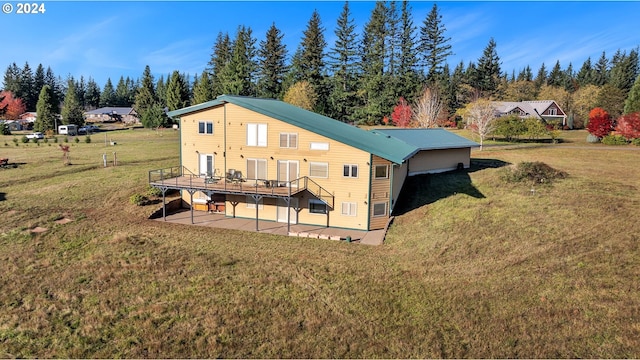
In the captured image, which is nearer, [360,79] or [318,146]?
[318,146]

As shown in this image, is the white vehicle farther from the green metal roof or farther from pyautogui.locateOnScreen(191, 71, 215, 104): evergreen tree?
the green metal roof

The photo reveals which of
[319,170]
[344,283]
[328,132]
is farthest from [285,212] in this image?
[344,283]

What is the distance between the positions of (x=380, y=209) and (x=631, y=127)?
44.0m

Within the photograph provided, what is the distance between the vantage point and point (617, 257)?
56.2 ft

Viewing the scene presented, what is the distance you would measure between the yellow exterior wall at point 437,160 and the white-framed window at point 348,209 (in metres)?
11.2

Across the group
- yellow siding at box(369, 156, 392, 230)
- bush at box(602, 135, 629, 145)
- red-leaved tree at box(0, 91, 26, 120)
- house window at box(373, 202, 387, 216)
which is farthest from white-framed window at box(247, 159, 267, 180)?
red-leaved tree at box(0, 91, 26, 120)

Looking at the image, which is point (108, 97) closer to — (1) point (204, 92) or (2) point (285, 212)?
(1) point (204, 92)

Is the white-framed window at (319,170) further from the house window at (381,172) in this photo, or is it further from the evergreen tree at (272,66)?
the evergreen tree at (272,66)

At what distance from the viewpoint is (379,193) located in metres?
25.3

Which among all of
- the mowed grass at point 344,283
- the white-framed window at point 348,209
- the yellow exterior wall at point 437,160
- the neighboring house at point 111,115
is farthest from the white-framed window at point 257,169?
the neighboring house at point 111,115

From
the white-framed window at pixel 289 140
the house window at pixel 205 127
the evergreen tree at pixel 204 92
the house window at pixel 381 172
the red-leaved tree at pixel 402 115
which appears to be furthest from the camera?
the evergreen tree at pixel 204 92

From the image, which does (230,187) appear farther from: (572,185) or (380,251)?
(572,185)

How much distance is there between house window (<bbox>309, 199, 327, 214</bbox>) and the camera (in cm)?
2630

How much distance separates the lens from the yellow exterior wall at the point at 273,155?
2525cm
